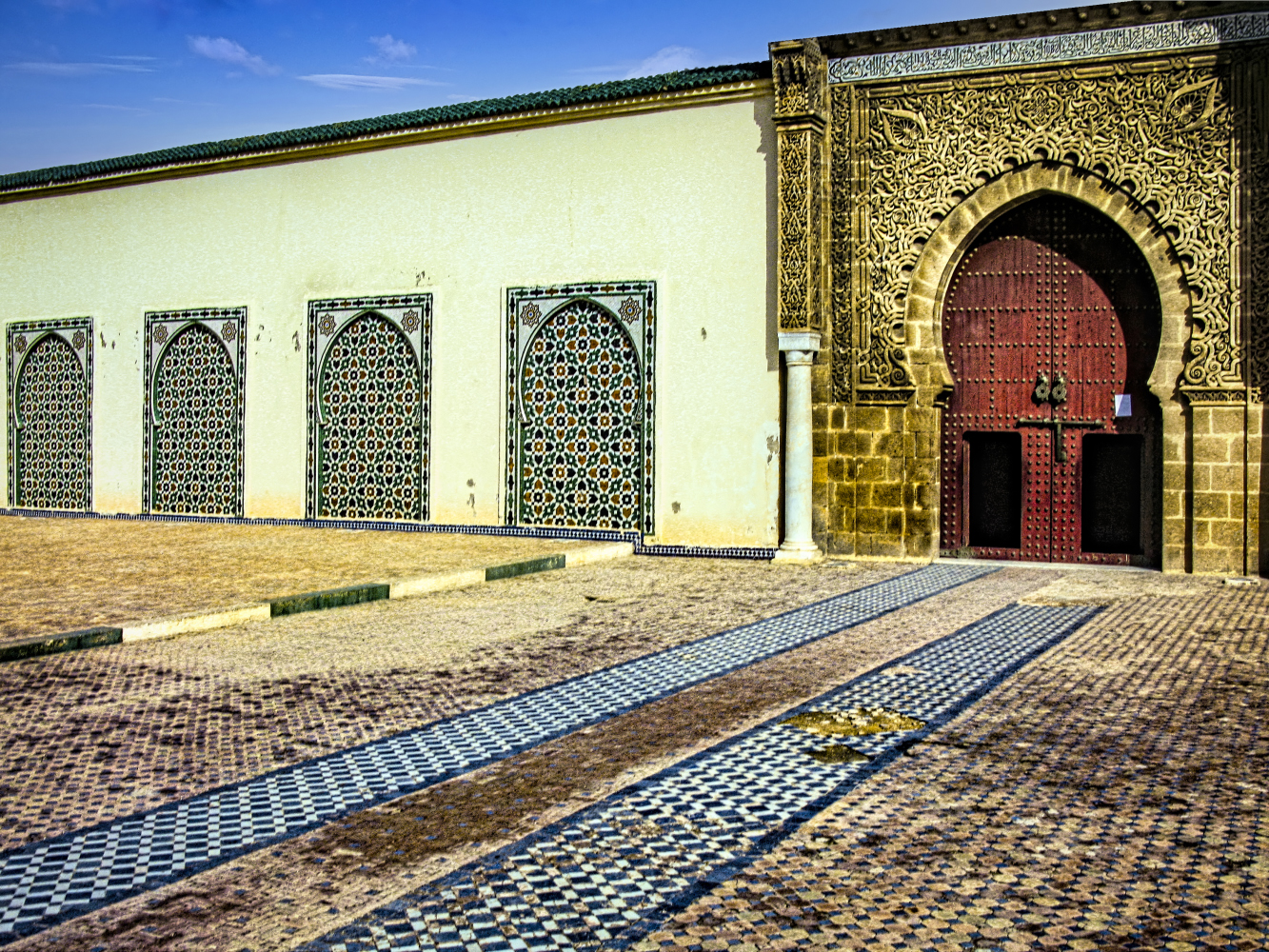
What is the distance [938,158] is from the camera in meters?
7.55

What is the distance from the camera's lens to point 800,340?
7578 millimetres

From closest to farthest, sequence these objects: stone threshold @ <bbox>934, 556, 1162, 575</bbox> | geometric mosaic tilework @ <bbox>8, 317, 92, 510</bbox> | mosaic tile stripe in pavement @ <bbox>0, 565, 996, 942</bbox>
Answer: mosaic tile stripe in pavement @ <bbox>0, 565, 996, 942</bbox>
stone threshold @ <bbox>934, 556, 1162, 575</bbox>
geometric mosaic tilework @ <bbox>8, 317, 92, 510</bbox>

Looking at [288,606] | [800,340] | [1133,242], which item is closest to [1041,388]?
[1133,242]

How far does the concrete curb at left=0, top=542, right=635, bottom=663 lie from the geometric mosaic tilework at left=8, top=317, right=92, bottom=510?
5409 mm

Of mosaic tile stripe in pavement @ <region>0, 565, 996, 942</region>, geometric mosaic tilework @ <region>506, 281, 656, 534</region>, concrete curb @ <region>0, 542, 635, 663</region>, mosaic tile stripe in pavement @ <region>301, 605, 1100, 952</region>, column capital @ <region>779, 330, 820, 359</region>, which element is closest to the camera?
mosaic tile stripe in pavement @ <region>301, 605, 1100, 952</region>

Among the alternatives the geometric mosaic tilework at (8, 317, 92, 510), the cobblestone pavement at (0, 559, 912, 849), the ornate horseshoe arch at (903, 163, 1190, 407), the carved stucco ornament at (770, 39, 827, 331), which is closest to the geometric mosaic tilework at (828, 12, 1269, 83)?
the carved stucco ornament at (770, 39, 827, 331)

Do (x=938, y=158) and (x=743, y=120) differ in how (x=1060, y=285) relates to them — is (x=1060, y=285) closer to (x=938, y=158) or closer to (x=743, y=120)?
(x=938, y=158)

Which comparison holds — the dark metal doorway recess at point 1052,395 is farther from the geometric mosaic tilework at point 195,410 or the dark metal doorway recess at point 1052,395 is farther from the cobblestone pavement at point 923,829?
the geometric mosaic tilework at point 195,410

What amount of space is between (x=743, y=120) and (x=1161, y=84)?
2468mm

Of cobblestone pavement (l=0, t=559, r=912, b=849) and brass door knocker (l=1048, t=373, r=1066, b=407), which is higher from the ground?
brass door knocker (l=1048, t=373, r=1066, b=407)

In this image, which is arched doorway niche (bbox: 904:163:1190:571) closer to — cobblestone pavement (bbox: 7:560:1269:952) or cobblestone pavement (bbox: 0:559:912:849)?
cobblestone pavement (bbox: 0:559:912:849)

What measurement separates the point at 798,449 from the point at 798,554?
0.64 meters

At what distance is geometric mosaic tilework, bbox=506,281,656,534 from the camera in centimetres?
835

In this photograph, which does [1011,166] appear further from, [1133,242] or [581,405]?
[581,405]
